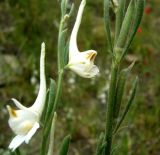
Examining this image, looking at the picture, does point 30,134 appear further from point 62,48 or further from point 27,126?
point 62,48

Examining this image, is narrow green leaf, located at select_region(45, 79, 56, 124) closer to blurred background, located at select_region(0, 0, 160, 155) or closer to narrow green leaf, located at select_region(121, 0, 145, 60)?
narrow green leaf, located at select_region(121, 0, 145, 60)

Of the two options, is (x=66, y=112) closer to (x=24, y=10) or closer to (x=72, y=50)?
(x=24, y=10)

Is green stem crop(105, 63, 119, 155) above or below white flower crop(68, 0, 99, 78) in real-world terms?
below

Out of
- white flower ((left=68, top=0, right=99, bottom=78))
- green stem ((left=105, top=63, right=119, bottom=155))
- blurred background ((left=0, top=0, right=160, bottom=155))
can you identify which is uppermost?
white flower ((left=68, top=0, right=99, bottom=78))

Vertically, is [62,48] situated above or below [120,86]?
above

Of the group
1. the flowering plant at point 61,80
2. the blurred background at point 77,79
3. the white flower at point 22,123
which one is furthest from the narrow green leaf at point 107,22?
the blurred background at point 77,79

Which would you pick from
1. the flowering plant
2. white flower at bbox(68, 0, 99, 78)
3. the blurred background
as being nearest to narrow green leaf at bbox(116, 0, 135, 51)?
the flowering plant

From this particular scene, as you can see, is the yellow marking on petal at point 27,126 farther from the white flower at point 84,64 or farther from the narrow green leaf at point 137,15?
the narrow green leaf at point 137,15

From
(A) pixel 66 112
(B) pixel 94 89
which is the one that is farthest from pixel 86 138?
(B) pixel 94 89

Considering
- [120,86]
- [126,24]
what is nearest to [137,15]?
[126,24]
